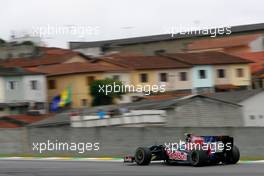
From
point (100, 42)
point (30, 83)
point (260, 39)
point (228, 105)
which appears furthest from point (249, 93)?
point (100, 42)

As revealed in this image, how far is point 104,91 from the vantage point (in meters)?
58.8

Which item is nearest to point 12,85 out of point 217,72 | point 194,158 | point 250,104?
point 217,72

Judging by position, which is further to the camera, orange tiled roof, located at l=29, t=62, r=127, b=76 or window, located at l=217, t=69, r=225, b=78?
window, located at l=217, t=69, r=225, b=78

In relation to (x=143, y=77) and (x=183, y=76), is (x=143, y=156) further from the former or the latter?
(x=183, y=76)

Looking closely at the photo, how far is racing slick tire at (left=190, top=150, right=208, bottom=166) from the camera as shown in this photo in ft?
60.1

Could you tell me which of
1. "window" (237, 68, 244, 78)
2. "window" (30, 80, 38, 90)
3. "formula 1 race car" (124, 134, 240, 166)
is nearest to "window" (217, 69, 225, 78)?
"window" (237, 68, 244, 78)

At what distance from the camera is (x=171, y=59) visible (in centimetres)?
6944

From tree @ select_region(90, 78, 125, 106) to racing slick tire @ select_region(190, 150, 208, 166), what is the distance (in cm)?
3945

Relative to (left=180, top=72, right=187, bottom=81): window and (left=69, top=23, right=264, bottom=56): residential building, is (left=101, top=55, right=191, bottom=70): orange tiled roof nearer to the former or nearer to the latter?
(left=180, top=72, right=187, bottom=81): window

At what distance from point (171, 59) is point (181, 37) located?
23.8 meters

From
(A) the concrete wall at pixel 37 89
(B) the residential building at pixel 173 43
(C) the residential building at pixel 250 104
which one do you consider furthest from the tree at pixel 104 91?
(B) the residential building at pixel 173 43

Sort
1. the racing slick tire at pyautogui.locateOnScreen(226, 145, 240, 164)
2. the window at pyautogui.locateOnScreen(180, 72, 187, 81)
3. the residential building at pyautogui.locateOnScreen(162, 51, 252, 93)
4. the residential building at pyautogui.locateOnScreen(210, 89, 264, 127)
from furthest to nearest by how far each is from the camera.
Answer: the residential building at pyautogui.locateOnScreen(162, 51, 252, 93) → the window at pyautogui.locateOnScreen(180, 72, 187, 81) → the residential building at pyautogui.locateOnScreen(210, 89, 264, 127) → the racing slick tire at pyautogui.locateOnScreen(226, 145, 240, 164)

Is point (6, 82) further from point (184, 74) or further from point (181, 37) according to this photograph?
point (181, 37)

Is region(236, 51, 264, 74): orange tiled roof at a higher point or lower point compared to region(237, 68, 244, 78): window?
higher
